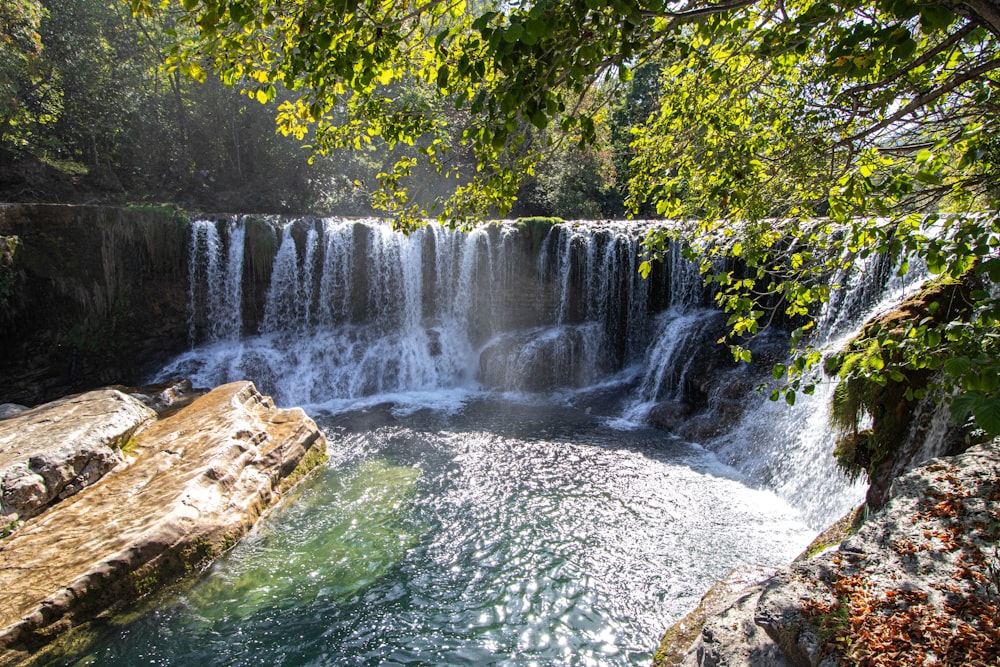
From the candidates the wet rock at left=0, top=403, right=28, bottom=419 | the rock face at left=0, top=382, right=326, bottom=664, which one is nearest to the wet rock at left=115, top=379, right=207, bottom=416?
the rock face at left=0, top=382, right=326, bottom=664

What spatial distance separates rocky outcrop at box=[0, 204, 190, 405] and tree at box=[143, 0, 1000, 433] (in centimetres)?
1381

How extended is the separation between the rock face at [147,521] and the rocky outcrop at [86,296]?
7.12 meters

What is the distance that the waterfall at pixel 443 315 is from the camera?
14.6 m

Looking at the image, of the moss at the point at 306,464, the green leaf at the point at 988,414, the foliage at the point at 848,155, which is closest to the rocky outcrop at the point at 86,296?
the moss at the point at 306,464

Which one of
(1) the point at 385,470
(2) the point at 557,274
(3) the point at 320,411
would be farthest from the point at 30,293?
(2) the point at 557,274

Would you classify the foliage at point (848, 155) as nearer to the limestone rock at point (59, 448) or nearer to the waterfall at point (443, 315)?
the limestone rock at point (59, 448)

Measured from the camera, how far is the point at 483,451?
419 inches

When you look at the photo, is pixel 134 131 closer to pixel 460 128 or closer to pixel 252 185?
pixel 252 185

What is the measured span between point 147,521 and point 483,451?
5.74 m

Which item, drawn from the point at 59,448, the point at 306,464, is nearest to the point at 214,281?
the point at 306,464

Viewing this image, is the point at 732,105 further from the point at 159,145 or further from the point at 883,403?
the point at 159,145

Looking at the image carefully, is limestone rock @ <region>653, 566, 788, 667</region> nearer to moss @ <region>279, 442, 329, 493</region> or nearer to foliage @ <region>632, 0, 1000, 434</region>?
foliage @ <region>632, 0, 1000, 434</region>

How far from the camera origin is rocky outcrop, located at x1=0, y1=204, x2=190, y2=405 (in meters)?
13.8

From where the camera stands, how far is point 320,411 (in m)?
13.7
